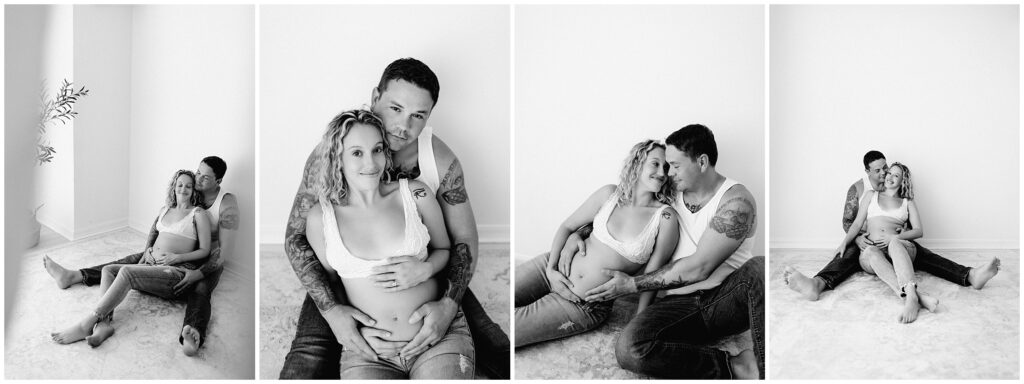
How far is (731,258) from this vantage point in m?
2.99

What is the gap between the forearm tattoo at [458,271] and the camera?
2.99m

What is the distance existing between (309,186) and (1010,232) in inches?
109

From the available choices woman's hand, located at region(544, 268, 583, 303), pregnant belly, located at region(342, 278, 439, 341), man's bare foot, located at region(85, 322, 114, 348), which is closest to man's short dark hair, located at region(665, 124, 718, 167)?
woman's hand, located at region(544, 268, 583, 303)

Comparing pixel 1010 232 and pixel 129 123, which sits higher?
pixel 129 123

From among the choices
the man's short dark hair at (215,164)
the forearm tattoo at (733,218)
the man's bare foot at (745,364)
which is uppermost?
the man's short dark hair at (215,164)

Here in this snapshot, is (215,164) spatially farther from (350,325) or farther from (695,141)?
(695,141)

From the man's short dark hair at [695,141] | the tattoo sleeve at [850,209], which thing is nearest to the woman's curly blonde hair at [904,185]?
the tattoo sleeve at [850,209]

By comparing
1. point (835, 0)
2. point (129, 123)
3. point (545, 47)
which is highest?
point (835, 0)

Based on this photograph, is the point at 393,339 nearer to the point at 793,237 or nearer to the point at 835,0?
the point at 793,237

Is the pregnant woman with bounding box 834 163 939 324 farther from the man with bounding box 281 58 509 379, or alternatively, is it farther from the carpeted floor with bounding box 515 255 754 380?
the man with bounding box 281 58 509 379

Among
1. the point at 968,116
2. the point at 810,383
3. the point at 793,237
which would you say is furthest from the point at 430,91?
the point at 968,116

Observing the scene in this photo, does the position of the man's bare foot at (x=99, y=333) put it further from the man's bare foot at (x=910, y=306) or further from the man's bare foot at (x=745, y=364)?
the man's bare foot at (x=910, y=306)

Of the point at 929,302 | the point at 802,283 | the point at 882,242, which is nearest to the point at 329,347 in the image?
the point at 802,283

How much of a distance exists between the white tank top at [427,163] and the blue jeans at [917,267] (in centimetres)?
154
